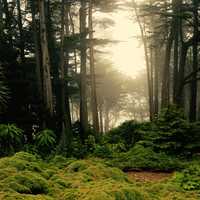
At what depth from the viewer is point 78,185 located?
727 cm

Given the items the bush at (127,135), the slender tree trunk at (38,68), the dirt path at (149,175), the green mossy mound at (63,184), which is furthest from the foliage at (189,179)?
the slender tree trunk at (38,68)

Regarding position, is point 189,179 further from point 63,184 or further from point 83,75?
point 83,75

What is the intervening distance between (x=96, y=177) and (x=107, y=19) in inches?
964

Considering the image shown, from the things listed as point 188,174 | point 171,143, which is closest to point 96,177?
point 188,174

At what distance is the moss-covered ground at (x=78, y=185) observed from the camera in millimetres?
6302

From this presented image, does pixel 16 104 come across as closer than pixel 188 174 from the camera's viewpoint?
No

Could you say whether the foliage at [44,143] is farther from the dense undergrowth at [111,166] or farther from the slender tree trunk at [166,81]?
the slender tree trunk at [166,81]

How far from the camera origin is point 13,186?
6539 mm

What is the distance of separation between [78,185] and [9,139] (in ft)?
24.4

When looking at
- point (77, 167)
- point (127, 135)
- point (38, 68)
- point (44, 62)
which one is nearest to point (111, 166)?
point (77, 167)

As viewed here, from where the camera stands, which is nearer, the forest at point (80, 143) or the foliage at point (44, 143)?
the forest at point (80, 143)

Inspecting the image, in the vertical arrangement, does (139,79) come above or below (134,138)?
above

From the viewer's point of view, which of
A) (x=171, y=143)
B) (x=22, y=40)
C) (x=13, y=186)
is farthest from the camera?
(x=22, y=40)

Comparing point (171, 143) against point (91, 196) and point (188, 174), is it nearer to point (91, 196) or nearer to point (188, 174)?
point (188, 174)
